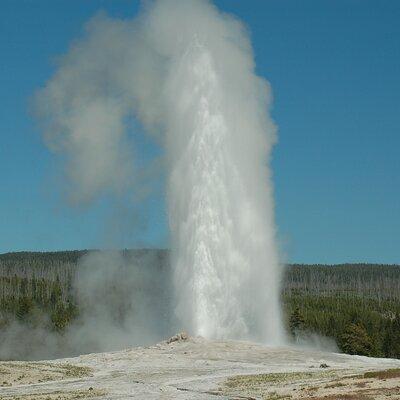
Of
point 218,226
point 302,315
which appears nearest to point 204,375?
point 218,226

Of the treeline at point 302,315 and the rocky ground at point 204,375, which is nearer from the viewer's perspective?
the rocky ground at point 204,375

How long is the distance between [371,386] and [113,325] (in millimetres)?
53569

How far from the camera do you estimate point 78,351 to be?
259 feet

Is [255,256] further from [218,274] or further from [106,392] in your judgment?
[106,392]

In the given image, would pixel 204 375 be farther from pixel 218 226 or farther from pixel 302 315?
pixel 302 315

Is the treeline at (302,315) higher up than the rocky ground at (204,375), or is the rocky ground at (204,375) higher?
the treeline at (302,315)

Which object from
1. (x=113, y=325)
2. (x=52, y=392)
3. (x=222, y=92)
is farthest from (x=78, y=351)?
(x=52, y=392)

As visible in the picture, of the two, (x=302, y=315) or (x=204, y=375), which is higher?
(x=302, y=315)

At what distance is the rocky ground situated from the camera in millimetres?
32750

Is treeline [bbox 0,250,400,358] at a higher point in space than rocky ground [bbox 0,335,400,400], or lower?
higher

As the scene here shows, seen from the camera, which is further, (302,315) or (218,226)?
(302,315)

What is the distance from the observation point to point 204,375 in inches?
1655

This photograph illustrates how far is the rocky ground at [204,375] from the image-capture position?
107 feet

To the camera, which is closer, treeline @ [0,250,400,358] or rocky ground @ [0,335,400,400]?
rocky ground @ [0,335,400,400]
